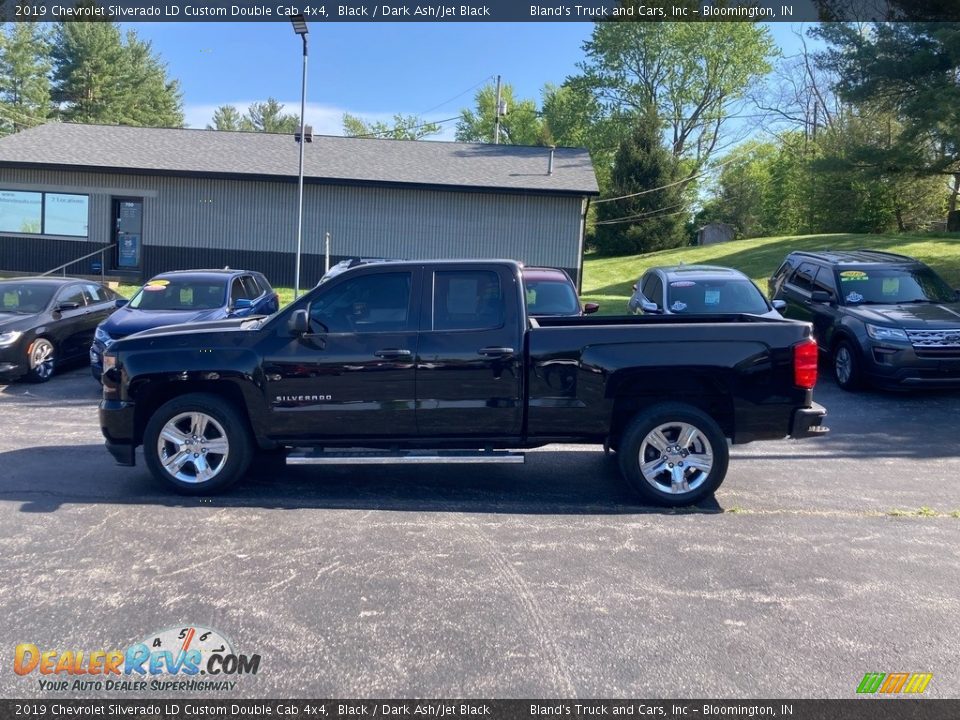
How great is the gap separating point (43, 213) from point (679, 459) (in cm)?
2268

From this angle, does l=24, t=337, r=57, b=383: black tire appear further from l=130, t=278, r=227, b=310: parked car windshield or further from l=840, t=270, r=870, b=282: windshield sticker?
l=840, t=270, r=870, b=282: windshield sticker

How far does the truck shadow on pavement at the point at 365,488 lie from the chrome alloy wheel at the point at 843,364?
5269 mm

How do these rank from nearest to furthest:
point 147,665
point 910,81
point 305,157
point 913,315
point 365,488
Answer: point 147,665, point 365,488, point 913,315, point 910,81, point 305,157

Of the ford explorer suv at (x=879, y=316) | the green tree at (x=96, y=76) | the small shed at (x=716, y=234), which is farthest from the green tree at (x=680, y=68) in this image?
the ford explorer suv at (x=879, y=316)

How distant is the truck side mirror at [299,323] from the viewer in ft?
22.0

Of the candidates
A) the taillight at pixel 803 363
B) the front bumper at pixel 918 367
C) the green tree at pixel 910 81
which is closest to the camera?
the taillight at pixel 803 363

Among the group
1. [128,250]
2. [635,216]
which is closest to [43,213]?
[128,250]

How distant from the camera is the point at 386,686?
392 centimetres

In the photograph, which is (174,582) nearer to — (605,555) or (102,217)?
(605,555)

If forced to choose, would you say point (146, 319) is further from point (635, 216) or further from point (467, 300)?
point (635, 216)

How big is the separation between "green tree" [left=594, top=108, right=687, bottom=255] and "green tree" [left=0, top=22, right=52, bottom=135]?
3333 centimetres

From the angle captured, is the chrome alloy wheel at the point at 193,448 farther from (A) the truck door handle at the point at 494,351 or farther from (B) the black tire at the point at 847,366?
(B) the black tire at the point at 847,366

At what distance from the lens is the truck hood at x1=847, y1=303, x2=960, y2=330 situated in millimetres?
11180

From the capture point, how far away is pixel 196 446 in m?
6.83
